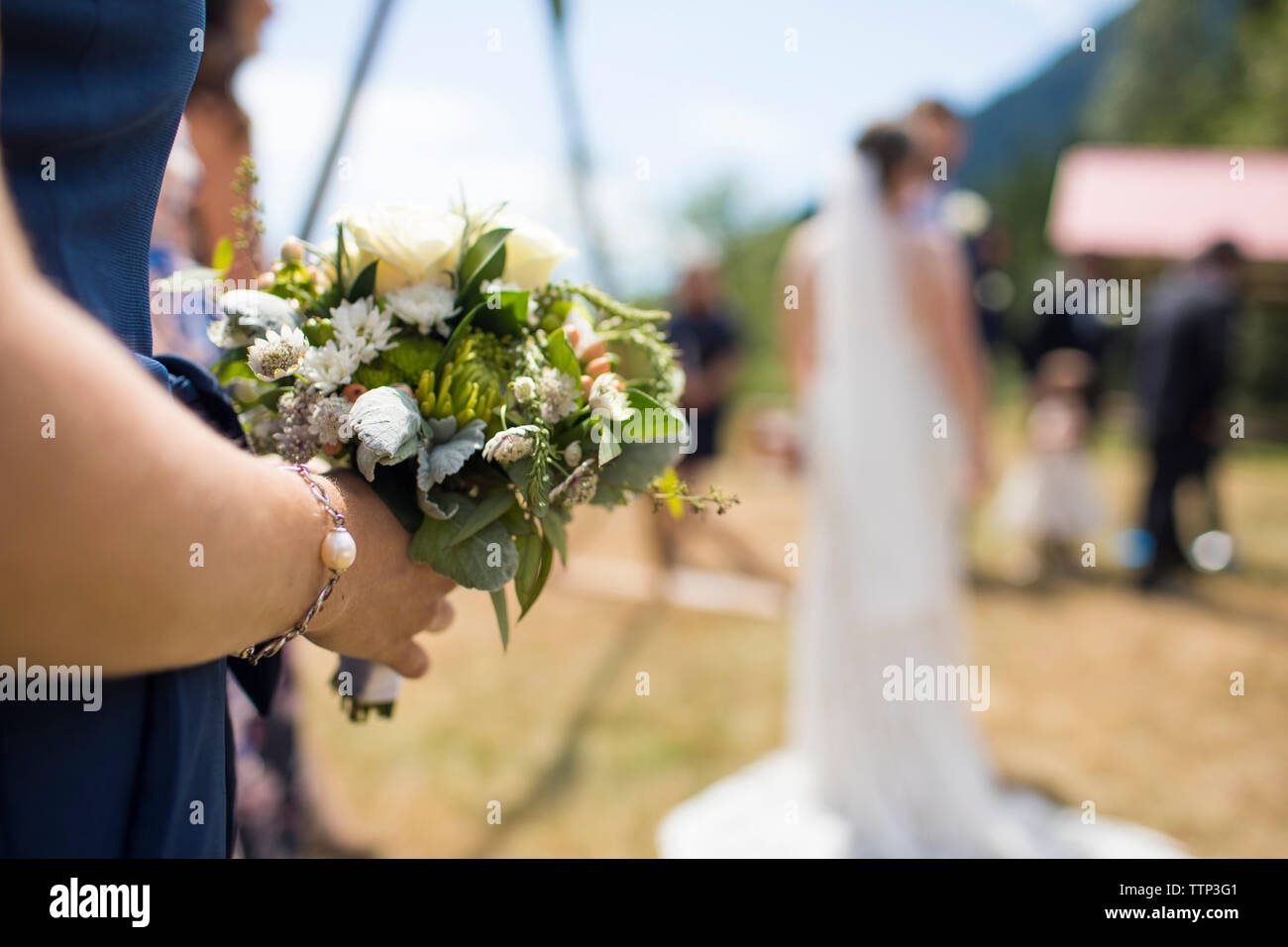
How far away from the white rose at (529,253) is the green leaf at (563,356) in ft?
0.42

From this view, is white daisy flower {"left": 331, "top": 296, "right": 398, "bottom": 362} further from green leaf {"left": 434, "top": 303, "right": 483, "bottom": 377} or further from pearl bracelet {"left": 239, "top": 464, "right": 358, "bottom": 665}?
pearl bracelet {"left": 239, "top": 464, "right": 358, "bottom": 665}

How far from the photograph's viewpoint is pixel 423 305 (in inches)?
44.8

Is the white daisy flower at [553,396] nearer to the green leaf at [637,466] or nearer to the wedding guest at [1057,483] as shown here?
the green leaf at [637,466]

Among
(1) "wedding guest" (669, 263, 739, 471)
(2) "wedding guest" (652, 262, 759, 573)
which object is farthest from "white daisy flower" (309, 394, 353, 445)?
(1) "wedding guest" (669, 263, 739, 471)

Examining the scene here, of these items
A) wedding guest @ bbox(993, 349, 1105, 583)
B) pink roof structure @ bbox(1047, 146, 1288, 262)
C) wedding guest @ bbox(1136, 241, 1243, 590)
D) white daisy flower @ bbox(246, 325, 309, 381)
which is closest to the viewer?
white daisy flower @ bbox(246, 325, 309, 381)

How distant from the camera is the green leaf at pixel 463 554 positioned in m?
1.05

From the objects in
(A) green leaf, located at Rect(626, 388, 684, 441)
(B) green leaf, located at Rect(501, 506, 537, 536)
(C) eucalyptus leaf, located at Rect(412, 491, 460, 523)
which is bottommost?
(B) green leaf, located at Rect(501, 506, 537, 536)

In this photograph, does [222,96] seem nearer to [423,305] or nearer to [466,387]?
[423,305]

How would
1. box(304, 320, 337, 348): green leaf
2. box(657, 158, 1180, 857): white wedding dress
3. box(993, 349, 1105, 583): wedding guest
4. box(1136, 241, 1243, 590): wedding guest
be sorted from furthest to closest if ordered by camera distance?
box(993, 349, 1105, 583): wedding guest
box(1136, 241, 1243, 590): wedding guest
box(657, 158, 1180, 857): white wedding dress
box(304, 320, 337, 348): green leaf

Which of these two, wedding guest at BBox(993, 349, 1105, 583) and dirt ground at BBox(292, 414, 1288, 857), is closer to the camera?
dirt ground at BBox(292, 414, 1288, 857)

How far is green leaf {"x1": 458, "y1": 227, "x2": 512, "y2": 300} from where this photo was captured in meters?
1.18
